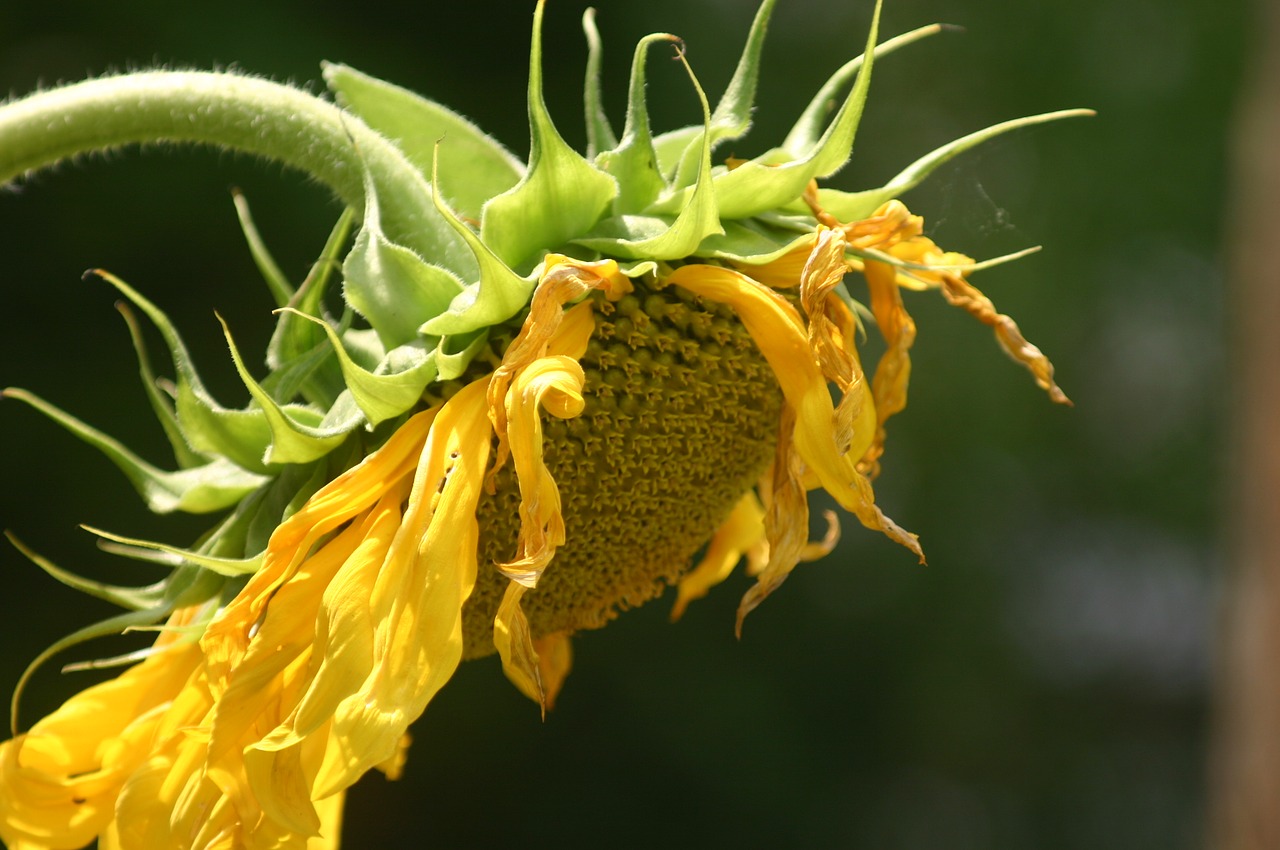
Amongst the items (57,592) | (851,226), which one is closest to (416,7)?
(57,592)

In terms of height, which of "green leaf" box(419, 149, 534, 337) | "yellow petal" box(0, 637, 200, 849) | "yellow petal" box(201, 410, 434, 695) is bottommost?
"yellow petal" box(0, 637, 200, 849)

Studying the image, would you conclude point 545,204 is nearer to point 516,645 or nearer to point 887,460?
point 516,645

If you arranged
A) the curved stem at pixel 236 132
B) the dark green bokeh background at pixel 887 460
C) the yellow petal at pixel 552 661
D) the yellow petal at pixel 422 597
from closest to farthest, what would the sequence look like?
the yellow petal at pixel 422 597 → the curved stem at pixel 236 132 → the yellow petal at pixel 552 661 → the dark green bokeh background at pixel 887 460

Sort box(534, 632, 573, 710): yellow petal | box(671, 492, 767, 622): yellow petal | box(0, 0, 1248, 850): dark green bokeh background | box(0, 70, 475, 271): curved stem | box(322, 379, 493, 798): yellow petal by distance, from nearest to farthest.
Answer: box(322, 379, 493, 798): yellow petal < box(0, 70, 475, 271): curved stem < box(534, 632, 573, 710): yellow petal < box(671, 492, 767, 622): yellow petal < box(0, 0, 1248, 850): dark green bokeh background

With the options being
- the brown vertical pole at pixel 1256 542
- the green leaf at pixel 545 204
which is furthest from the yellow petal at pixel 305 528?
the brown vertical pole at pixel 1256 542

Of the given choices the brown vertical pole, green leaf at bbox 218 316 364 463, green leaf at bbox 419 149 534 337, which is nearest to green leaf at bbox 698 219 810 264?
green leaf at bbox 419 149 534 337

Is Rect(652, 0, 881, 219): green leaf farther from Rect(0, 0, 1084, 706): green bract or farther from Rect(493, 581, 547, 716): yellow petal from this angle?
Rect(493, 581, 547, 716): yellow petal

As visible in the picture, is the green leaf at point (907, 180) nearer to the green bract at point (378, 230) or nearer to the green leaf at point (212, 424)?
the green bract at point (378, 230)

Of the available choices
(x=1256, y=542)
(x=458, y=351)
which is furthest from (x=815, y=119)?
(x=1256, y=542)
